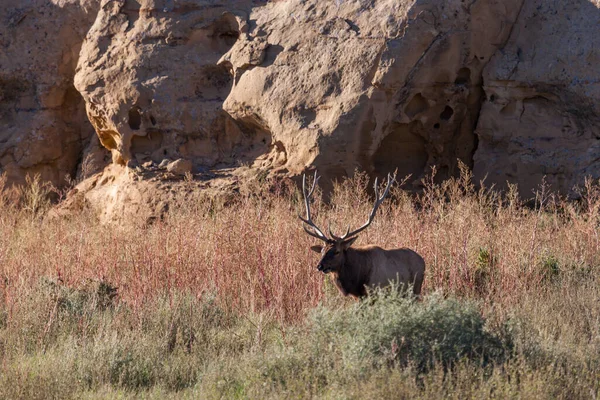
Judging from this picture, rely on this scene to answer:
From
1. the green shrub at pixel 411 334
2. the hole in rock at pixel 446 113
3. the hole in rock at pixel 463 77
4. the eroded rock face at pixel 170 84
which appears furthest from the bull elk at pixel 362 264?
the hole in rock at pixel 463 77

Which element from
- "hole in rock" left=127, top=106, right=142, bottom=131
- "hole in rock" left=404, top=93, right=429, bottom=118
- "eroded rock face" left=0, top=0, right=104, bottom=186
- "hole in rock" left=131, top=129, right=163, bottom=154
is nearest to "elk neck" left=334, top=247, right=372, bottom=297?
"hole in rock" left=404, top=93, right=429, bottom=118

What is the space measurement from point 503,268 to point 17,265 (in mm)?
4977

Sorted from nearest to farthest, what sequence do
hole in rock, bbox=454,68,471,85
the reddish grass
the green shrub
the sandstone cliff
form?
the green shrub → the reddish grass → the sandstone cliff → hole in rock, bbox=454,68,471,85

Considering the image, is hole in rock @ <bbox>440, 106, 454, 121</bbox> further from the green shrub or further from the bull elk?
the green shrub

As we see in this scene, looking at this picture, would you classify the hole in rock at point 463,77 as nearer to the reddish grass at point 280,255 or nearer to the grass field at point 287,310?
the grass field at point 287,310

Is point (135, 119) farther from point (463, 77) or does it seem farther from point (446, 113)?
point (463, 77)

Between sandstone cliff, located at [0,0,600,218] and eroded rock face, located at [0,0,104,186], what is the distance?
107 cm

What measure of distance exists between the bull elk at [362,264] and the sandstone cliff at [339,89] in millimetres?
3791

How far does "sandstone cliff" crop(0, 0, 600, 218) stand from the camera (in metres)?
10.8

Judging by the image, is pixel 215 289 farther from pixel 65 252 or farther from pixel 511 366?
pixel 511 366

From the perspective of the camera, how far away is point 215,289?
786 cm

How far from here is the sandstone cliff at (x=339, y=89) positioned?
10812 mm

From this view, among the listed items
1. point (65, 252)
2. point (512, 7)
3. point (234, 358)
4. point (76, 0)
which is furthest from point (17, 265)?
point (512, 7)

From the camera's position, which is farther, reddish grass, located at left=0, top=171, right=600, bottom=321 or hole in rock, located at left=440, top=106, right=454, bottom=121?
hole in rock, located at left=440, top=106, right=454, bottom=121
